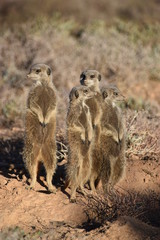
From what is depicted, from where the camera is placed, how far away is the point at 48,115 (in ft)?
19.5

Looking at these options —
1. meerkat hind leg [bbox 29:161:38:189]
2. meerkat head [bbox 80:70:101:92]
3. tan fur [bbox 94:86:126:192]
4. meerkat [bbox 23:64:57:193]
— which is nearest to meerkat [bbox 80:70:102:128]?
meerkat head [bbox 80:70:101:92]

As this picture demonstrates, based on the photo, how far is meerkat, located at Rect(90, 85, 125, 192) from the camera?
601 centimetres

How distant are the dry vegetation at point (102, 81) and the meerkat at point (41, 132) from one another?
2.38 ft

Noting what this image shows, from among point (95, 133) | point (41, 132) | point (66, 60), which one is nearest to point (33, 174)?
point (41, 132)

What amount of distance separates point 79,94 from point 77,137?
1.76 feet

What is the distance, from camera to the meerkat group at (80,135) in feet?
18.9

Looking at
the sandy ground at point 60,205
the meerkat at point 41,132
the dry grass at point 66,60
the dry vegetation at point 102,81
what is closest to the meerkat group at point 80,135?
the meerkat at point 41,132

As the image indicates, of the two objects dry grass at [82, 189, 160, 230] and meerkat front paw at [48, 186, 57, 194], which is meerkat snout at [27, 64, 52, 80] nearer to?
meerkat front paw at [48, 186, 57, 194]

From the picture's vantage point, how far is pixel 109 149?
19.8ft

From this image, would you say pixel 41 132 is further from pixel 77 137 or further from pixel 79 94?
pixel 79 94

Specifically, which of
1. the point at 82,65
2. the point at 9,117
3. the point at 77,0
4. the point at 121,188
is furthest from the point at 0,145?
the point at 77,0

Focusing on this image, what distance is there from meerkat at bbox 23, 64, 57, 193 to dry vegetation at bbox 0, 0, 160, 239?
2.38ft

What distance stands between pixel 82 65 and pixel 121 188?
6.26 metres

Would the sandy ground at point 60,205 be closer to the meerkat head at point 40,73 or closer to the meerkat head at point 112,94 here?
the meerkat head at point 112,94
